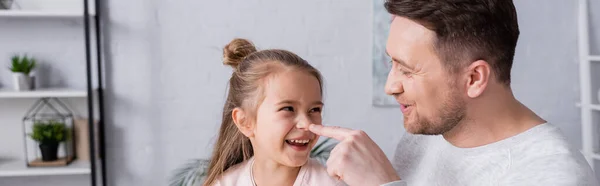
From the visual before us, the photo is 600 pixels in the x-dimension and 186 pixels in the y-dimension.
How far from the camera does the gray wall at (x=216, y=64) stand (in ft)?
10.4

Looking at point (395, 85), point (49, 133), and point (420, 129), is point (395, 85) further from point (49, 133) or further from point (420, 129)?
point (49, 133)

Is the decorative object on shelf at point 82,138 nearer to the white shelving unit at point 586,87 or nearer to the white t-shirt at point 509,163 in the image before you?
the white t-shirt at point 509,163

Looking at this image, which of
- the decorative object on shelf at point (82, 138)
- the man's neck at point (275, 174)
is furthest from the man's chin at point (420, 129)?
the decorative object on shelf at point (82, 138)

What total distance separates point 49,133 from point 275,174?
177cm

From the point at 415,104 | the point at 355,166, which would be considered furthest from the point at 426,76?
the point at 355,166

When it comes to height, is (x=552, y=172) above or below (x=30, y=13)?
below

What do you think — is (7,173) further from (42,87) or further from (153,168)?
(153,168)

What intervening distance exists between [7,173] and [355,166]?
7.45ft

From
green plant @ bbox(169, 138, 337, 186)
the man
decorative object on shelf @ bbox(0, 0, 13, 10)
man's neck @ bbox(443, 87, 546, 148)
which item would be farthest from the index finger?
decorative object on shelf @ bbox(0, 0, 13, 10)

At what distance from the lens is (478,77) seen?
1299mm

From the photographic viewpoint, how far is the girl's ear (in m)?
1.63

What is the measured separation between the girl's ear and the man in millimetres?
303

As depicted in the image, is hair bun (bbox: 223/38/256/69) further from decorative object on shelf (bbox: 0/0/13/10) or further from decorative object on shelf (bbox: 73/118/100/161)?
decorative object on shelf (bbox: 0/0/13/10)

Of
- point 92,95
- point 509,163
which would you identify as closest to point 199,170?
point 92,95
